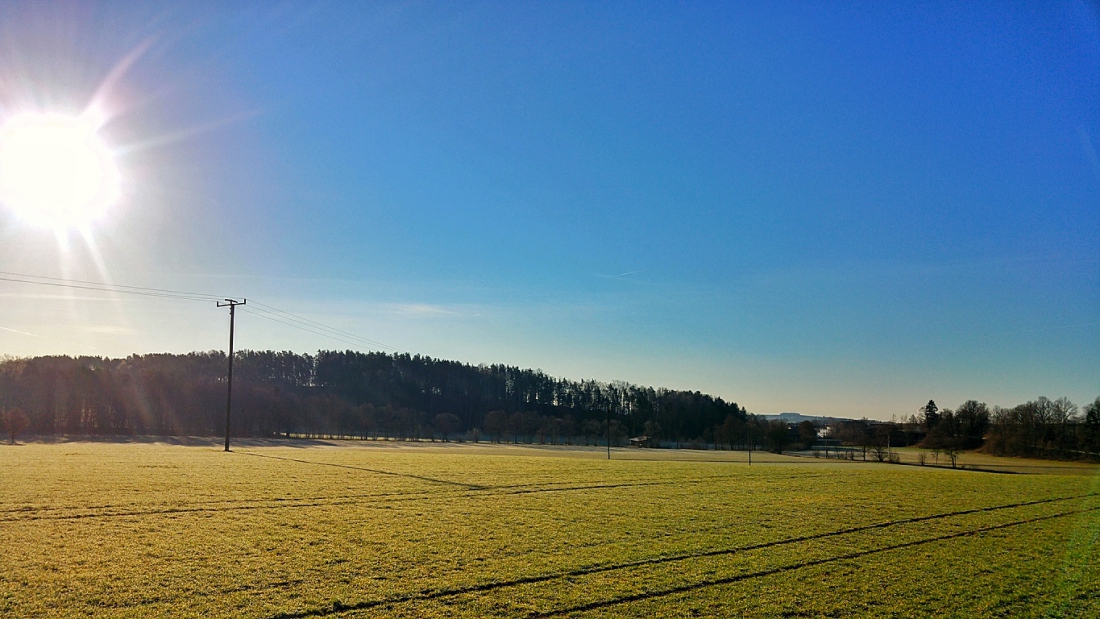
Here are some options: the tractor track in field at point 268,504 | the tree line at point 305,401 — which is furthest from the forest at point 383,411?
the tractor track in field at point 268,504

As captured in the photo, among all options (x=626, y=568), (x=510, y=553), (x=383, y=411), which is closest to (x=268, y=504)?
(x=510, y=553)

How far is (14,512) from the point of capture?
17.8 m

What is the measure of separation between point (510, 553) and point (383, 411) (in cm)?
14010

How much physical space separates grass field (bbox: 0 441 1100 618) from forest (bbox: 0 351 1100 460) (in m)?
74.5

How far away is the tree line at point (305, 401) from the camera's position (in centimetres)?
11519

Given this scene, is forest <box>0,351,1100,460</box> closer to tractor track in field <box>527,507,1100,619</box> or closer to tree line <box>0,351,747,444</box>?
tree line <box>0,351,747,444</box>

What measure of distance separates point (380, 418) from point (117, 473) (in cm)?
12067

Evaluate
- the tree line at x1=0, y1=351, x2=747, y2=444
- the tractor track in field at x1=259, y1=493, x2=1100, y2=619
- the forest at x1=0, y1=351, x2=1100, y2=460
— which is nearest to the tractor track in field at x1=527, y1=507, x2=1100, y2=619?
the tractor track in field at x1=259, y1=493, x2=1100, y2=619

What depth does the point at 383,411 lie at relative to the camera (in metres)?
149

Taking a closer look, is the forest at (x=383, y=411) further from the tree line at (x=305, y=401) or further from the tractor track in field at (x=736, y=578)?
the tractor track in field at (x=736, y=578)

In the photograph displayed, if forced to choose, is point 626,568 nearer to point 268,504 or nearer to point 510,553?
point 510,553

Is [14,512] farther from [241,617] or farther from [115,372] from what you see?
[115,372]

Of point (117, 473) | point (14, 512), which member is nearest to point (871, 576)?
point (14, 512)

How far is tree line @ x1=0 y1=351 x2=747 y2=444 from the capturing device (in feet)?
378
